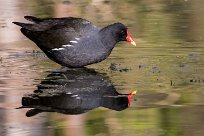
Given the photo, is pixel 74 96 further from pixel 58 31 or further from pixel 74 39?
pixel 58 31

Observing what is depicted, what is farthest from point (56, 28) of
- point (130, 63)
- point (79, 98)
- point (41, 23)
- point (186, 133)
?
point (186, 133)

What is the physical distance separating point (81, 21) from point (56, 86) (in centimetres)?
139

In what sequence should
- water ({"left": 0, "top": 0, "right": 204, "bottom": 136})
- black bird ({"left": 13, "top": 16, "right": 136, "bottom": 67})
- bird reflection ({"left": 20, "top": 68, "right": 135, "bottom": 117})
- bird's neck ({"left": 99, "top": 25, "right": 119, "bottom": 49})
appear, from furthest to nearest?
bird's neck ({"left": 99, "top": 25, "right": 119, "bottom": 49}) < black bird ({"left": 13, "top": 16, "right": 136, "bottom": 67}) < bird reflection ({"left": 20, "top": 68, "right": 135, "bottom": 117}) < water ({"left": 0, "top": 0, "right": 204, "bottom": 136})

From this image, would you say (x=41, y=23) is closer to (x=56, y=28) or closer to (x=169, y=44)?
(x=56, y=28)

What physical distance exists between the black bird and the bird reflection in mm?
329

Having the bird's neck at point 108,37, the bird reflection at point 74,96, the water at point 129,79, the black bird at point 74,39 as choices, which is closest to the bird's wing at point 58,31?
the black bird at point 74,39

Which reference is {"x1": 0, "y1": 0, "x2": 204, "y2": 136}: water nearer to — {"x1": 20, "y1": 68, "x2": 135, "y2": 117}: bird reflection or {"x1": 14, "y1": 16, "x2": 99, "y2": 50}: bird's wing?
{"x1": 20, "y1": 68, "x2": 135, "y2": 117}: bird reflection

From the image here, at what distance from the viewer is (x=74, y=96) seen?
856 centimetres

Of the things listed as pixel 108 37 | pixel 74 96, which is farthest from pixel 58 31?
pixel 74 96

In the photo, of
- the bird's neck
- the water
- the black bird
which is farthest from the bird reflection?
the bird's neck

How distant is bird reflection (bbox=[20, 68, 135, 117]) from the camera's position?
26.6 ft

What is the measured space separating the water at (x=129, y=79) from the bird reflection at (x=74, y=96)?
1cm

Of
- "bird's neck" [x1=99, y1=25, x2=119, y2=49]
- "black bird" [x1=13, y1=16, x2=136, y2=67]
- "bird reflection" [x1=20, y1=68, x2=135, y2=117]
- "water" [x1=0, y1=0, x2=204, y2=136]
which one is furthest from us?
"bird's neck" [x1=99, y1=25, x2=119, y2=49]

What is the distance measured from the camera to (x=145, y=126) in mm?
7414
